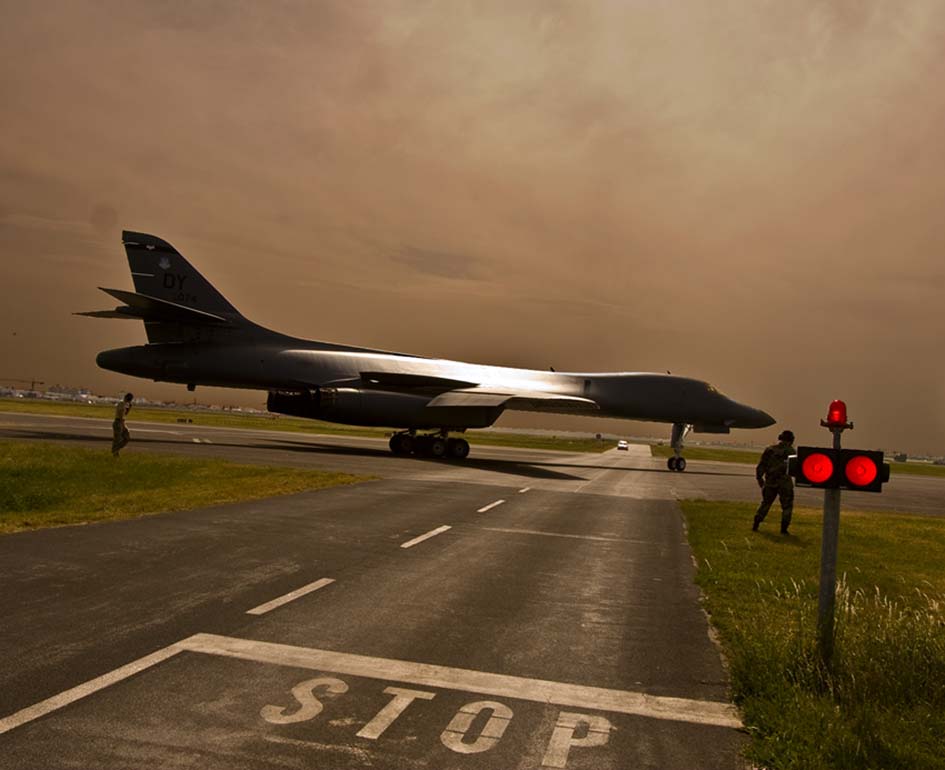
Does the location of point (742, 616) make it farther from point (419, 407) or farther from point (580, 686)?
point (419, 407)

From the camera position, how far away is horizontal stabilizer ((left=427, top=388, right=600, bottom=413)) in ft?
112

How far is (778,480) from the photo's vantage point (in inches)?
649

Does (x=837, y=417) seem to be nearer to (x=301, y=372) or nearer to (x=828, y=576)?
(x=828, y=576)

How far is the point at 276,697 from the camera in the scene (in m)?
5.16

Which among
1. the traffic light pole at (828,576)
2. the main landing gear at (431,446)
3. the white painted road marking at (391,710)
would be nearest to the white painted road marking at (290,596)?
the white painted road marking at (391,710)

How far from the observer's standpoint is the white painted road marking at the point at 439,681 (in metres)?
5.31

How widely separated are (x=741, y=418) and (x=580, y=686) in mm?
38997

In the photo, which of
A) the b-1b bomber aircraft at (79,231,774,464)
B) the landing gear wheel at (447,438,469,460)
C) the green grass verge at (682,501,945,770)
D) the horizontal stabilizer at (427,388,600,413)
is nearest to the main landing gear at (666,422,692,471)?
the b-1b bomber aircraft at (79,231,774,464)

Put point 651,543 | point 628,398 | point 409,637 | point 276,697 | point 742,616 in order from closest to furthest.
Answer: point 276,697 → point 409,637 → point 742,616 → point 651,543 → point 628,398

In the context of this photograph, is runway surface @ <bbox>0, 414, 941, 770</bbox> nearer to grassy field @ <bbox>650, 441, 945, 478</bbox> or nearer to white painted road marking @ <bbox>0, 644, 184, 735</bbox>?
white painted road marking @ <bbox>0, 644, 184, 735</bbox>

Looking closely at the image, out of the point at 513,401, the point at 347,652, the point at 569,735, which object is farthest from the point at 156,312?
the point at 569,735

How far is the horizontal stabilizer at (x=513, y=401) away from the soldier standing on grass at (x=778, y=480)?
1776 cm

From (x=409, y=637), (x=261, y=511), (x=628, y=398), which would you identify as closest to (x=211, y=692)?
(x=409, y=637)

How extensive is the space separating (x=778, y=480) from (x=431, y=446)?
23061 mm
